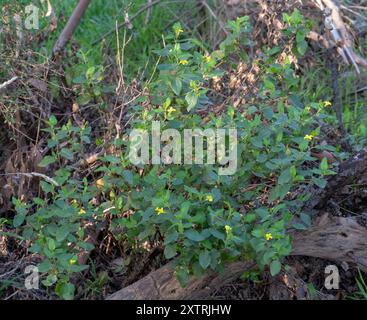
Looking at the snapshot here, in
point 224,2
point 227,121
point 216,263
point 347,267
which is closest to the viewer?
point 216,263

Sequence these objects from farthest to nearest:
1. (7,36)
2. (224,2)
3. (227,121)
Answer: (224,2), (7,36), (227,121)

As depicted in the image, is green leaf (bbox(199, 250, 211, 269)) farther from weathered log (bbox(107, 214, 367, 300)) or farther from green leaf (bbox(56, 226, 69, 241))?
green leaf (bbox(56, 226, 69, 241))

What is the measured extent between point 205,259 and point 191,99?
1.96ft

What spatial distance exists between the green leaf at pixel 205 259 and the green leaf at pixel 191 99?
1.75ft

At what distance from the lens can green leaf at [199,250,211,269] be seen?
2916 millimetres

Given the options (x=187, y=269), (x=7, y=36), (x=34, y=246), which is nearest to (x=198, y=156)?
(x=187, y=269)

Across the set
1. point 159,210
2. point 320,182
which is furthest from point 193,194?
point 320,182

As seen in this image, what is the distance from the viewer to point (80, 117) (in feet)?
12.9

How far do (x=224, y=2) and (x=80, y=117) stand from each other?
130 centimetres

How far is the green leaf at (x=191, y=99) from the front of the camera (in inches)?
125

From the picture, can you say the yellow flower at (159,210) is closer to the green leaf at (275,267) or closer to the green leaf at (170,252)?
the green leaf at (170,252)

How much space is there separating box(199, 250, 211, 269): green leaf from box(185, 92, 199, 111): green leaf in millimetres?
534

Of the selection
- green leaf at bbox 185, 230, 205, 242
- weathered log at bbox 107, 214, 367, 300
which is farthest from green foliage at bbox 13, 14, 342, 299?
weathered log at bbox 107, 214, 367, 300

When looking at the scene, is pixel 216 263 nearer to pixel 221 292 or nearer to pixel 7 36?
pixel 221 292
